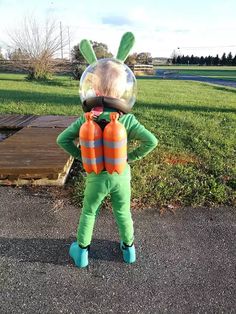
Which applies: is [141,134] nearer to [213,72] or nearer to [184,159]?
[184,159]

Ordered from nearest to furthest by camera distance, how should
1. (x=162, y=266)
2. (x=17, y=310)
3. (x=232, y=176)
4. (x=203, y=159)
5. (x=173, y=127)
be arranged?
(x=17, y=310) < (x=162, y=266) < (x=232, y=176) < (x=203, y=159) < (x=173, y=127)

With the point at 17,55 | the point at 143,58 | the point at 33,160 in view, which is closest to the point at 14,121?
the point at 33,160

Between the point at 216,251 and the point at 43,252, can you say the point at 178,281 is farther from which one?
the point at 43,252

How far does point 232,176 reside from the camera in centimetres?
454

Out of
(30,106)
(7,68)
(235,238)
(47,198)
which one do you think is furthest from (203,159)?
(7,68)

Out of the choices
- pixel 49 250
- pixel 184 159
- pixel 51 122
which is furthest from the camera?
pixel 51 122

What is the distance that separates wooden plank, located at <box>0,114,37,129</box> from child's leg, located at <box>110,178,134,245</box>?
4540 mm

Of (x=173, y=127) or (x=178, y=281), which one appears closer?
(x=178, y=281)

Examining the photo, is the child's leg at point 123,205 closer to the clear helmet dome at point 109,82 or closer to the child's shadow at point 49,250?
the child's shadow at point 49,250

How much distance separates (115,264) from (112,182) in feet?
2.43

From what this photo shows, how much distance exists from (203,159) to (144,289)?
10.2 feet

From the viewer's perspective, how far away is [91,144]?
2215 millimetres

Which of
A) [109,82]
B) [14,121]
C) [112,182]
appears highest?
[109,82]

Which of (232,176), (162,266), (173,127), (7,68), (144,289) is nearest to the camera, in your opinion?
(144,289)
